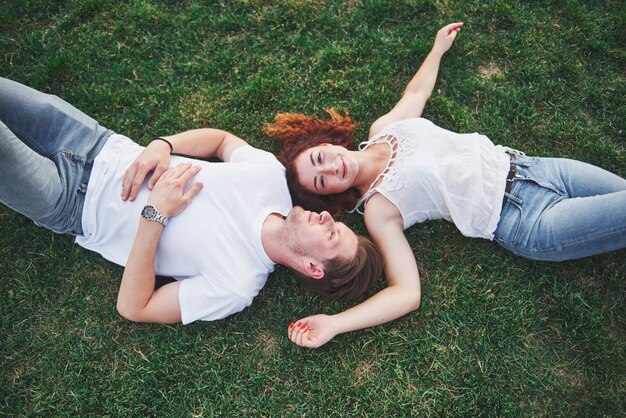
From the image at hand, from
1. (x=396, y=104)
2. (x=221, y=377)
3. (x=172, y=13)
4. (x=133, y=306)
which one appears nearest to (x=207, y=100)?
(x=172, y=13)

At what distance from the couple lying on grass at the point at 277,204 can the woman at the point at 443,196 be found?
0.04ft

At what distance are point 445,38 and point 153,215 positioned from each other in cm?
330

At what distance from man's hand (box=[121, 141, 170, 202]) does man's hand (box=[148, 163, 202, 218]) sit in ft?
0.21

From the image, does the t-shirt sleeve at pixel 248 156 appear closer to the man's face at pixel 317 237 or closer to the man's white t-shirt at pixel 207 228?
the man's white t-shirt at pixel 207 228

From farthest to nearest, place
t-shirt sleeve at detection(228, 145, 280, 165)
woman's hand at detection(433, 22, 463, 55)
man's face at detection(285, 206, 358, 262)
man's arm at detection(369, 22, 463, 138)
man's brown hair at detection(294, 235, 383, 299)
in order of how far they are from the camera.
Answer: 1. woman's hand at detection(433, 22, 463, 55)
2. man's arm at detection(369, 22, 463, 138)
3. t-shirt sleeve at detection(228, 145, 280, 165)
4. man's brown hair at detection(294, 235, 383, 299)
5. man's face at detection(285, 206, 358, 262)

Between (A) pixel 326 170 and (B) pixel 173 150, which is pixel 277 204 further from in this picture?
(B) pixel 173 150

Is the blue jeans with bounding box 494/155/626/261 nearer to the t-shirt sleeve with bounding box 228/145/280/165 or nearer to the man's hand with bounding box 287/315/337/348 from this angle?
the man's hand with bounding box 287/315/337/348

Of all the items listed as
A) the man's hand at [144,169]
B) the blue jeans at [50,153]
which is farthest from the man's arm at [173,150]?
the blue jeans at [50,153]

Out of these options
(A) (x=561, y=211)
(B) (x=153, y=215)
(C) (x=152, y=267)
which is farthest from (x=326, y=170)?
(A) (x=561, y=211)

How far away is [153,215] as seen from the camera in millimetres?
3648

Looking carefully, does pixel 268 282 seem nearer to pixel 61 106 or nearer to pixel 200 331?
pixel 200 331

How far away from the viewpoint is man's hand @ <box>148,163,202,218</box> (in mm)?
3688

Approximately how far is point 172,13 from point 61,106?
182 cm

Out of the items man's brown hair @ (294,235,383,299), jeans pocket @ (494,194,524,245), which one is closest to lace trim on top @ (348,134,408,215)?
man's brown hair @ (294,235,383,299)
